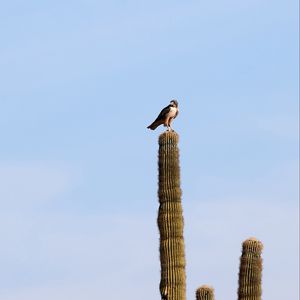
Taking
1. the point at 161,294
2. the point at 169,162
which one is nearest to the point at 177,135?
the point at 169,162

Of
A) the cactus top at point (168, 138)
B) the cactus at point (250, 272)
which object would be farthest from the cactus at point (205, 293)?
the cactus top at point (168, 138)

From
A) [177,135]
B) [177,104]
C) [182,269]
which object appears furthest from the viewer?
[177,104]

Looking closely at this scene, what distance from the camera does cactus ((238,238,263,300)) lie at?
13109 mm

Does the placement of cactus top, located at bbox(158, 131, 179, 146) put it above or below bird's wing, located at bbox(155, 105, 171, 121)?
below

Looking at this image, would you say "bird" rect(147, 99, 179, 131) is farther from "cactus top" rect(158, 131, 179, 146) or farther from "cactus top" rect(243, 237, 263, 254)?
"cactus top" rect(243, 237, 263, 254)

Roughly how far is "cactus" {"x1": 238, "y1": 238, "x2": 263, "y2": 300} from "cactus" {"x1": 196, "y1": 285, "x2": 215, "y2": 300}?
0.46m

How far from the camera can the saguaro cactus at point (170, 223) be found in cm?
1266

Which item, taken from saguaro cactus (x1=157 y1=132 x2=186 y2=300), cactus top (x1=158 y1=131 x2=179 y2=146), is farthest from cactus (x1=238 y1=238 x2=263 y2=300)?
cactus top (x1=158 y1=131 x2=179 y2=146)

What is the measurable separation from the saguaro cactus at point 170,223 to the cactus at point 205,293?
2.57ft

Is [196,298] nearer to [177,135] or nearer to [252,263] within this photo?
[252,263]

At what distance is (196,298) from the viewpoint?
13609mm

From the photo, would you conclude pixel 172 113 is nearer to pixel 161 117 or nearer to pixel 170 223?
pixel 161 117

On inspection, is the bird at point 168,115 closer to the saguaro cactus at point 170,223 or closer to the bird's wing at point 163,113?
the bird's wing at point 163,113

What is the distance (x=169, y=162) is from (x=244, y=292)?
2.26m
